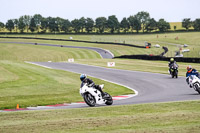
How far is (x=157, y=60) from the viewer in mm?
52656

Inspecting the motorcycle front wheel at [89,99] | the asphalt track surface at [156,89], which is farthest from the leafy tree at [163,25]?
the motorcycle front wheel at [89,99]

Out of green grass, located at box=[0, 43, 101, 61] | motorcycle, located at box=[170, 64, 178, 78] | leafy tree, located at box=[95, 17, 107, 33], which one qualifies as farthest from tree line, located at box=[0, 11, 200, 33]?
motorcycle, located at box=[170, 64, 178, 78]

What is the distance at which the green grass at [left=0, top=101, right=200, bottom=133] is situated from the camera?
31.2 ft

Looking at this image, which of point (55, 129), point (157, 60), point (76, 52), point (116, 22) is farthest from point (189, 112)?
point (116, 22)

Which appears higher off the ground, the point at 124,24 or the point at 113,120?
the point at 124,24

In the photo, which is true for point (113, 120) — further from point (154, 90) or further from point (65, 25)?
point (65, 25)

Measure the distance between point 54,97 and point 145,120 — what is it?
34.6ft

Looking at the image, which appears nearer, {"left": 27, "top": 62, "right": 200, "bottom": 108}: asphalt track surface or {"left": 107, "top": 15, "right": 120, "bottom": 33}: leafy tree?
{"left": 27, "top": 62, "right": 200, "bottom": 108}: asphalt track surface

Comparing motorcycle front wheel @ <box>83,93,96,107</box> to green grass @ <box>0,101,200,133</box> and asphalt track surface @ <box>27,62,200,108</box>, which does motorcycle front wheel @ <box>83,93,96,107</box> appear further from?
green grass @ <box>0,101,200,133</box>

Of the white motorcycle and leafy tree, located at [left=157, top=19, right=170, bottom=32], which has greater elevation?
leafy tree, located at [left=157, top=19, right=170, bottom=32]

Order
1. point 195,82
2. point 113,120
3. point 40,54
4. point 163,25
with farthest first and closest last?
point 163,25
point 40,54
point 195,82
point 113,120

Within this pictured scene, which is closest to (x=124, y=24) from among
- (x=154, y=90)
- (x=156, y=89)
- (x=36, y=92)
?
(x=156, y=89)

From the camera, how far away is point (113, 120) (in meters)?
10.9

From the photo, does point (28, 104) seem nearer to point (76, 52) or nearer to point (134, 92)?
point (134, 92)
